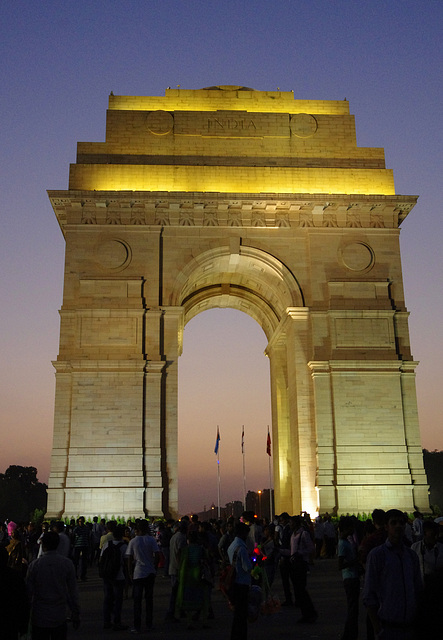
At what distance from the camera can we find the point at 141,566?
38.5 feet

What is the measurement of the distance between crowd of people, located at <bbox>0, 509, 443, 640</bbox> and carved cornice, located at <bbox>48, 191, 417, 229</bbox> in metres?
16.4

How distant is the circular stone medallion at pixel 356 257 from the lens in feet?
102

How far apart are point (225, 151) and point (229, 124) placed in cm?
146

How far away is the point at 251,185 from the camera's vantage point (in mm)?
32031

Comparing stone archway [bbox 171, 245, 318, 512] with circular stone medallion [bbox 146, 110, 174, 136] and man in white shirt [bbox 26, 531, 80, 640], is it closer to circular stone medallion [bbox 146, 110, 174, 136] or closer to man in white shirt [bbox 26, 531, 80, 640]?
circular stone medallion [bbox 146, 110, 174, 136]

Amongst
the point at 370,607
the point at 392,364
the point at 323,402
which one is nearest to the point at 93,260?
the point at 323,402

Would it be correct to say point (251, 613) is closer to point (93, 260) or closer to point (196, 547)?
point (196, 547)

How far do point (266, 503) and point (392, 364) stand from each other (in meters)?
79.7

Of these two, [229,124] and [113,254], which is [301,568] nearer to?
[113,254]

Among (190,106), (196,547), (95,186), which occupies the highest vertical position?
(190,106)

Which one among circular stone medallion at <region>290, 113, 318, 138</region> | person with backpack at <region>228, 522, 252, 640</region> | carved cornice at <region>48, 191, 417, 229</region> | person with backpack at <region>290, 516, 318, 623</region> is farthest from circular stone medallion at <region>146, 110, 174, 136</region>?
person with backpack at <region>228, 522, 252, 640</region>

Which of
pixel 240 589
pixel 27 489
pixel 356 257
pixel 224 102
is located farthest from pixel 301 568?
pixel 27 489

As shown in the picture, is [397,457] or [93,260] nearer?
[397,457]

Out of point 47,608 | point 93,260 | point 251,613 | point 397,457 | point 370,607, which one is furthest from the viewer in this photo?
point 93,260
